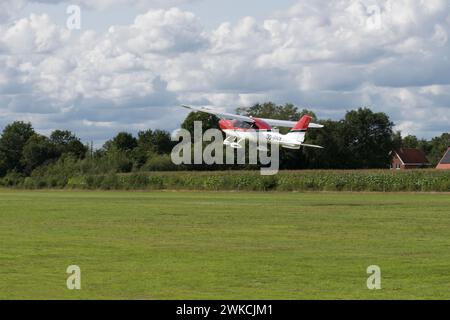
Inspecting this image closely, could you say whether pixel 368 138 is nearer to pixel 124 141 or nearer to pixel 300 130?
pixel 124 141

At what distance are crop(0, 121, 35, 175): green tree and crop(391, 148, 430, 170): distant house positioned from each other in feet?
224

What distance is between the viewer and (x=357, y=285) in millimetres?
21500

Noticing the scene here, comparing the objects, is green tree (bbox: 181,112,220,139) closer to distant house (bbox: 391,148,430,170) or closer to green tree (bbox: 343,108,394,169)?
green tree (bbox: 343,108,394,169)

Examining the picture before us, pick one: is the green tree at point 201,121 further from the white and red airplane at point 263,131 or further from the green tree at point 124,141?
the white and red airplane at point 263,131

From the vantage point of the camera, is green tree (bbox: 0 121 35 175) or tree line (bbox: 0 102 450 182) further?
green tree (bbox: 0 121 35 175)

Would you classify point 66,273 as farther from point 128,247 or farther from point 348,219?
point 348,219

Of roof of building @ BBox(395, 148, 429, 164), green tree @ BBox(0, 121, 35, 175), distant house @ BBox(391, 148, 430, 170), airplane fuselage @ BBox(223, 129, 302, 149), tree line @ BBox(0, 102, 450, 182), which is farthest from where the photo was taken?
Answer: green tree @ BBox(0, 121, 35, 175)

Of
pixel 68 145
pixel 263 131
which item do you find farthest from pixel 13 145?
pixel 263 131

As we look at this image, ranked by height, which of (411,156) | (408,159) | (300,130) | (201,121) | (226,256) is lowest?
(226,256)

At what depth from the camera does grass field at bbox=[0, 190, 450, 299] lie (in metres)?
20.9

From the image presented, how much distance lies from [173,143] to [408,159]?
139 feet

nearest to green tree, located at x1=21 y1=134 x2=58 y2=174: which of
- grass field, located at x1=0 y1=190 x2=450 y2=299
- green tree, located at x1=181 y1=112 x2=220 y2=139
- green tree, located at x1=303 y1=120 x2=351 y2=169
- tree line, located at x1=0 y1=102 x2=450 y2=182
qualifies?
tree line, located at x1=0 y1=102 x2=450 y2=182

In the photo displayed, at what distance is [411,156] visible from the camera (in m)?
176

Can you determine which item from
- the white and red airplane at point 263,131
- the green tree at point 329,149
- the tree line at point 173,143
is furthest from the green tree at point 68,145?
the white and red airplane at point 263,131
